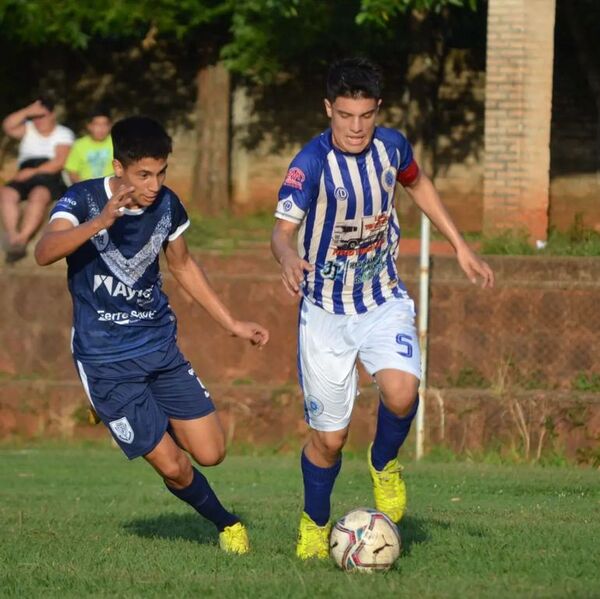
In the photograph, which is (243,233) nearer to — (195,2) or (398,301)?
(195,2)

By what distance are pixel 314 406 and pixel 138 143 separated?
63.7 inches

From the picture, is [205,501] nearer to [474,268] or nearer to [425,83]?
[474,268]

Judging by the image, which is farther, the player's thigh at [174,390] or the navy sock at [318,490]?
the player's thigh at [174,390]

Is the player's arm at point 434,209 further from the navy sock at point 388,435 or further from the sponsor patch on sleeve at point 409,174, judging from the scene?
the navy sock at point 388,435

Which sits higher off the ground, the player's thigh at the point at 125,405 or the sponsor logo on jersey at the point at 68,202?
the sponsor logo on jersey at the point at 68,202

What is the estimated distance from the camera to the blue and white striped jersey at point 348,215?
746cm

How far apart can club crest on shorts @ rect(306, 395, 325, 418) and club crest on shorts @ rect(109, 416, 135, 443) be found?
93 cm

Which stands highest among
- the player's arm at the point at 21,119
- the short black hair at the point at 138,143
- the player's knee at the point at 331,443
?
the player's arm at the point at 21,119

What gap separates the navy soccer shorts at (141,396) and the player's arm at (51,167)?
26.5ft

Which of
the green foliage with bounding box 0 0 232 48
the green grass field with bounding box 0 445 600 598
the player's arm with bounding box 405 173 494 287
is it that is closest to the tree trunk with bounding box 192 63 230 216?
the green foliage with bounding box 0 0 232 48

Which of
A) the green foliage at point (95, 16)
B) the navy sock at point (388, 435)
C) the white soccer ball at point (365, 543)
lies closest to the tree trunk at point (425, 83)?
the green foliage at point (95, 16)

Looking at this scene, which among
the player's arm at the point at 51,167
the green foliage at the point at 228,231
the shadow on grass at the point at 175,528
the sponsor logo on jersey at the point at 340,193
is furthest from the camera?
the green foliage at the point at 228,231

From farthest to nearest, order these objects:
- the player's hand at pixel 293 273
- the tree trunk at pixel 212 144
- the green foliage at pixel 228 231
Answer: the tree trunk at pixel 212 144, the green foliage at pixel 228 231, the player's hand at pixel 293 273

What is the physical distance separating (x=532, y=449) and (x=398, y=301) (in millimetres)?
5727
